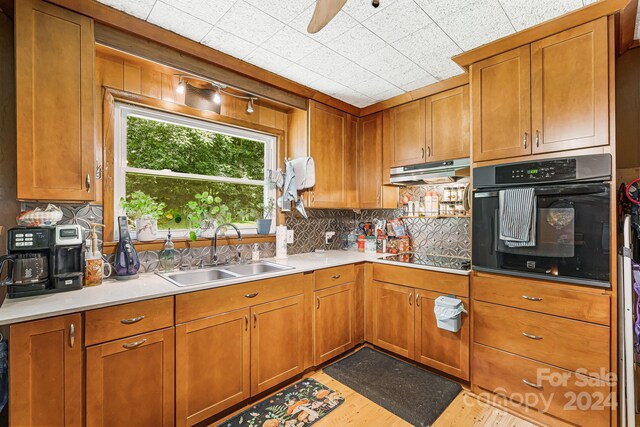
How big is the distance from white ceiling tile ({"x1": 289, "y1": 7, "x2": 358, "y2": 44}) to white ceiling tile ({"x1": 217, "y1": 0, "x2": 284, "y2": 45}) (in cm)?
12

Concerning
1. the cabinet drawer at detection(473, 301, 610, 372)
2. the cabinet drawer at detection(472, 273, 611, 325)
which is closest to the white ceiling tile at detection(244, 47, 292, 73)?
the cabinet drawer at detection(472, 273, 611, 325)

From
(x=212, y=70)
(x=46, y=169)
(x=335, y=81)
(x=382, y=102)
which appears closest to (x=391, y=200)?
(x=382, y=102)

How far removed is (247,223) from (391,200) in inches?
61.7

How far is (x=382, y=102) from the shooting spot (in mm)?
3166

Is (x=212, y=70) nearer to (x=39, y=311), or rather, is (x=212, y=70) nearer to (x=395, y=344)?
(x=39, y=311)

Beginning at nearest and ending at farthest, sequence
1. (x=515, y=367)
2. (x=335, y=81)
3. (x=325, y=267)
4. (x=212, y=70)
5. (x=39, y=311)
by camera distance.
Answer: (x=39, y=311) → (x=515, y=367) → (x=212, y=70) → (x=325, y=267) → (x=335, y=81)

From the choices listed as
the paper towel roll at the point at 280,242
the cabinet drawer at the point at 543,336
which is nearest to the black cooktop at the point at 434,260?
the cabinet drawer at the point at 543,336

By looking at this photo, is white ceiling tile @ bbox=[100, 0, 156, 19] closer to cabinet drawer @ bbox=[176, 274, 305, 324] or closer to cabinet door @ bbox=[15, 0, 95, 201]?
cabinet door @ bbox=[15, 0, 95, 201]

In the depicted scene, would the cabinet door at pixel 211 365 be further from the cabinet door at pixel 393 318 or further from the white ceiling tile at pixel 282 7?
the white ceiling tile at pixel 282 7

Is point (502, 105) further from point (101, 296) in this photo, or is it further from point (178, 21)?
point (101, 296)

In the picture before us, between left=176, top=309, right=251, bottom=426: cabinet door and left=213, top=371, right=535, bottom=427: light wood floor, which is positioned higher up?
left=176, top=309, right=251, bottom=426: cabinet door

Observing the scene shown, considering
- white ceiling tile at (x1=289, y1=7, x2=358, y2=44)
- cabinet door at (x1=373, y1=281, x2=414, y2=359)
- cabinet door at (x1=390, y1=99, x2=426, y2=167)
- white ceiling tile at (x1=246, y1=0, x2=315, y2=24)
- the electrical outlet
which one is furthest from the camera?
the electrical outlet

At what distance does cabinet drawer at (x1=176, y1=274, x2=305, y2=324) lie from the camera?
174 centimetres

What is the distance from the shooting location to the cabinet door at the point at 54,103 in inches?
59.8
